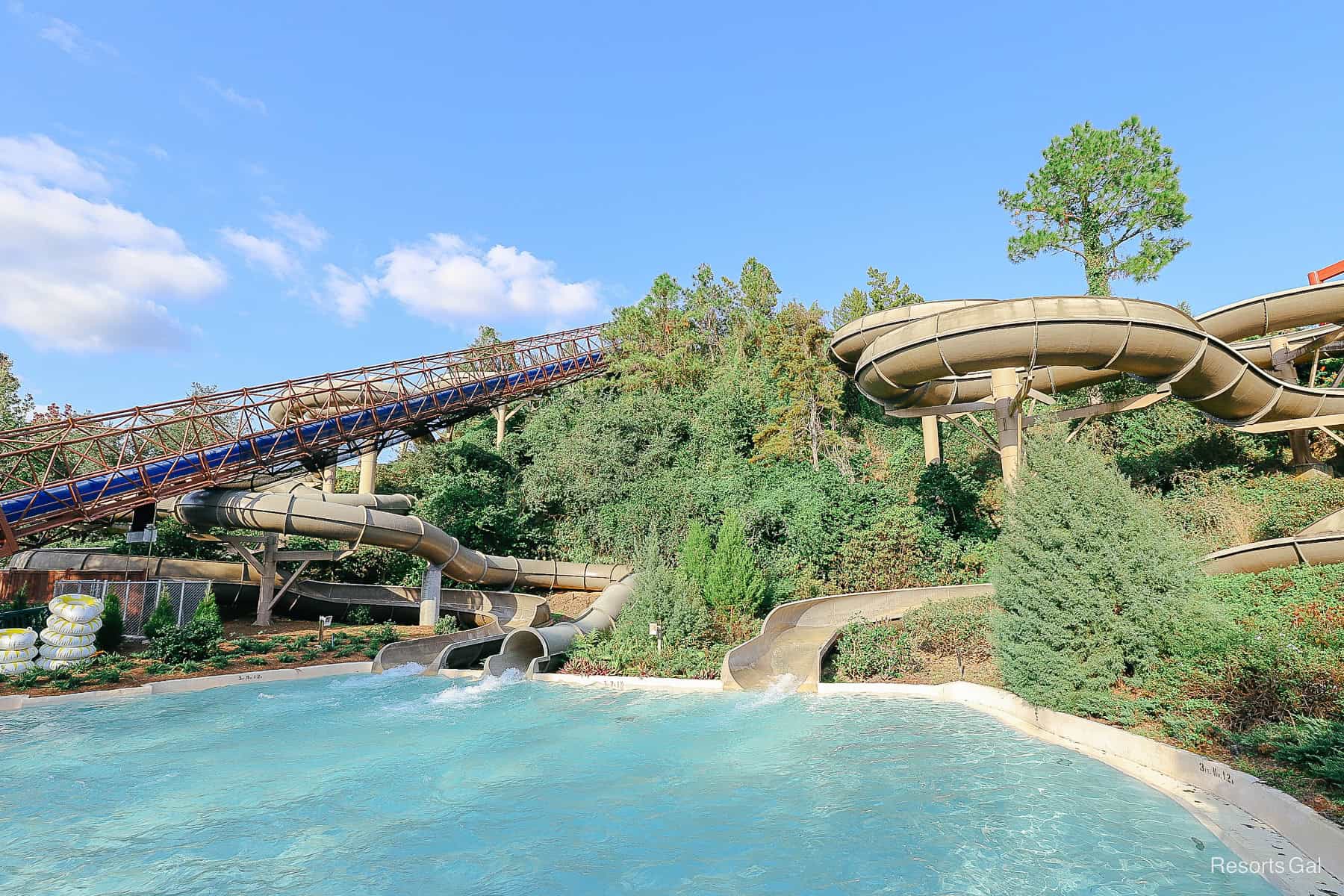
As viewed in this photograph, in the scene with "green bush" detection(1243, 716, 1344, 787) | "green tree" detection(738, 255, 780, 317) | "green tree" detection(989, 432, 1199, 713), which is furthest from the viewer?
"green tree" detection(738, 255, 780, 317)

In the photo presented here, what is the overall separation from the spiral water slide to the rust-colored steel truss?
17160mm

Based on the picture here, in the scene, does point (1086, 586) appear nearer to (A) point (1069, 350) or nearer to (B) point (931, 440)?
(A) point (1069, 350)

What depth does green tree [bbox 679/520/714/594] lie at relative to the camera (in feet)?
61.0

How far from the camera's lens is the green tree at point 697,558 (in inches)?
731

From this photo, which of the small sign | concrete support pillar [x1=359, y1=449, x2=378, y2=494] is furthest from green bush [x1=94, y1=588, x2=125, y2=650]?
concrete support pillar [x1=359, y1=449, x2=378, y2=494]

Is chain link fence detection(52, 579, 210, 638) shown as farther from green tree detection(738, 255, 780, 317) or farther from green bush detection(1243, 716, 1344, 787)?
green tree detection(738, 255, 780, 317)

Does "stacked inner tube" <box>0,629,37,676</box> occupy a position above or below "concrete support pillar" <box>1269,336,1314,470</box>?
below

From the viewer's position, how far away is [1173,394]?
17.0 meters

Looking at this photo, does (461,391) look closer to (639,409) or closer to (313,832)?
(639,409)

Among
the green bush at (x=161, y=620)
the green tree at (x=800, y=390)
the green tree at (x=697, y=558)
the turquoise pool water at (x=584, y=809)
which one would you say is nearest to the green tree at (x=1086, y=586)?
the turquoise pool water at (x=584, y=809)

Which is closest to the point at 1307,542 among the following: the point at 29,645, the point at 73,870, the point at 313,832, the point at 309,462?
the point at 313,832

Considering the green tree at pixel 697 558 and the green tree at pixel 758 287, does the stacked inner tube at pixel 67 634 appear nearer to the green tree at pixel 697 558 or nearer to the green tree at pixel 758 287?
the green tree at pixel 697 558

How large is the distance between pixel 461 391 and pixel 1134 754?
27340mm

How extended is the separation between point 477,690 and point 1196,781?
39.7ft
